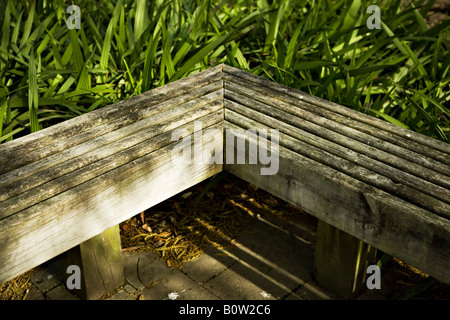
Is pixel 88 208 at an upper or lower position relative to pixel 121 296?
upper

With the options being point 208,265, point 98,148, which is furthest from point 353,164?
point 208,265

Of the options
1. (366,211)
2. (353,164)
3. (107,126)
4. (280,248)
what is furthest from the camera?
(280,248)

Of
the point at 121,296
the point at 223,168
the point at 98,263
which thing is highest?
the point at 223,168

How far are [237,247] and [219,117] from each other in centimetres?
80

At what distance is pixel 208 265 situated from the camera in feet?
8.52

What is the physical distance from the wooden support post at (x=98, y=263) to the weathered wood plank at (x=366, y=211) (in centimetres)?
72

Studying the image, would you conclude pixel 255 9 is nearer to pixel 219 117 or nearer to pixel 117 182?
pixel 219 117

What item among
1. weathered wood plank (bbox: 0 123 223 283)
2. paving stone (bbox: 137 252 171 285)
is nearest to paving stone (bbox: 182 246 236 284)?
paving stone (bbox: 137 252 171 285)

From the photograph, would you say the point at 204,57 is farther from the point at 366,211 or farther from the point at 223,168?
the point at 366,211

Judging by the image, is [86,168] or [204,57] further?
[204,57]

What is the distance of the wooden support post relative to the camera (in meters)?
2.26

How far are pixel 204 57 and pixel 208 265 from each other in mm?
1017

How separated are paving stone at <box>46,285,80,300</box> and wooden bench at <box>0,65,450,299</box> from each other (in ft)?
0.43
